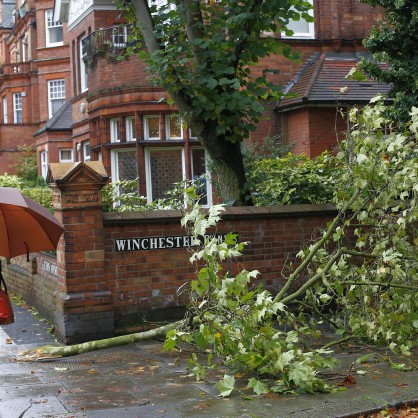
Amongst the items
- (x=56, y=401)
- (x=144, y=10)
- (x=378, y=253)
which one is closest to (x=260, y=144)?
(x=144, y=10)

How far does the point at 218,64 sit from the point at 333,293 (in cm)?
423

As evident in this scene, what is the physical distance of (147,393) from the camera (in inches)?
299

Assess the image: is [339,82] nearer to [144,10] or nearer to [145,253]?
[144,10]

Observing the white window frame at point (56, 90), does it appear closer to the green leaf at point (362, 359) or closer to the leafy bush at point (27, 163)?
the leafy bush at point (27, 163)

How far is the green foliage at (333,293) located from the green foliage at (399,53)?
3.64m

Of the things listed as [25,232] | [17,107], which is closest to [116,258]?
→ [25,232]

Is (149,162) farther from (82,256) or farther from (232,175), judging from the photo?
(82,256)

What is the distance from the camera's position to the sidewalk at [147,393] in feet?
22.5

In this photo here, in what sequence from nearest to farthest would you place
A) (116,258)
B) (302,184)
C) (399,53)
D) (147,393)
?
1. (147,393)
2. (116,258)
3. (302,184)
4. (399,53)

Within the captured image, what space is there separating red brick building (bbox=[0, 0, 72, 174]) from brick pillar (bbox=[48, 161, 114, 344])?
27737 millimetres

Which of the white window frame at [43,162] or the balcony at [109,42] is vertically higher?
the balcony at [109,42]

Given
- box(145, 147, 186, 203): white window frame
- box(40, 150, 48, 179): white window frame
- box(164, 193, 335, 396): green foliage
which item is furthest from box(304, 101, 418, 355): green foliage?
box(40, 150, 48, 179): white window frame

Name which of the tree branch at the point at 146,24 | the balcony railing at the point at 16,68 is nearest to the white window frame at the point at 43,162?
the balcony railing at the point at 16,68

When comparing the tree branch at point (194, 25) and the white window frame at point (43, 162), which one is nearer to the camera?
the tree branch at point (194, 25)
